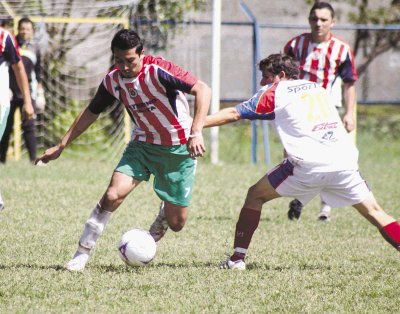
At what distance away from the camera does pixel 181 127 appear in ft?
19.3

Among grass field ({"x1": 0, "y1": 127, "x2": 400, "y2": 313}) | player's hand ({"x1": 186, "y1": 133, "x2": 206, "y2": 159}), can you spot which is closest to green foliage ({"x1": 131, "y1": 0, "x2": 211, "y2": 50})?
grass field ({"x1": 0, "y1": 127, "x2": 400, "y2": 313})

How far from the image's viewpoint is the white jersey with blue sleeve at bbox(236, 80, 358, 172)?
5465 mm

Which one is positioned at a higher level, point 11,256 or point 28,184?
point 11,256

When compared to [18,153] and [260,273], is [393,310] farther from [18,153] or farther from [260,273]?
[18,153]

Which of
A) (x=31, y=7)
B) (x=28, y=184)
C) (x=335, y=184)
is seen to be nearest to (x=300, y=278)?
(x=335, y=184)

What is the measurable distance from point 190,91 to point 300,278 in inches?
54.9

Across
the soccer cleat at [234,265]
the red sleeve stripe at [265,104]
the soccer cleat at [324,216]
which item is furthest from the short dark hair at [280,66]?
the soccer cleat at [324,216]

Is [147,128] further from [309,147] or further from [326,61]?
[326,61]

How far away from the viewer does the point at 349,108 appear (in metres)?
7.84

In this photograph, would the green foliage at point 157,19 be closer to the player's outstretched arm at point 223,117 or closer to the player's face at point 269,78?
the player's face at point 269,78

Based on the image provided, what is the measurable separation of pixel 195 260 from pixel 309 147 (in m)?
1.28

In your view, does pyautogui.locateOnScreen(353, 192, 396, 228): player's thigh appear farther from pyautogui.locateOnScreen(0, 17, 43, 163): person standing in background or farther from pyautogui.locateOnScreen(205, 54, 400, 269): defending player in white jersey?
pyautogui.locateOnScreen(0, 17, 43, 163): person standing in background

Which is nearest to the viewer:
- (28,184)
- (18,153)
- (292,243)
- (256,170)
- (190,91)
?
(190,91)

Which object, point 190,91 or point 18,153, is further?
point 18,153
